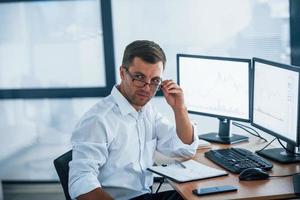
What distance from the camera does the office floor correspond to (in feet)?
12.7

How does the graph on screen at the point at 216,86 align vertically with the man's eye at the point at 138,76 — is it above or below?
below

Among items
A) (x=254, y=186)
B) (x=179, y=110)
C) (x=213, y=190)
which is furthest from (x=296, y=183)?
(x=179, y=110)

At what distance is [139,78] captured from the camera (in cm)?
228

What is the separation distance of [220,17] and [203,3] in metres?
0.15

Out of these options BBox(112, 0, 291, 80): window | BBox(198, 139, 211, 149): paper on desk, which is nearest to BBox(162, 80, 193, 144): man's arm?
BBox(198, 139, 211, 149): paper on desk

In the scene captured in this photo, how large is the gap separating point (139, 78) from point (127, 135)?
27 cm

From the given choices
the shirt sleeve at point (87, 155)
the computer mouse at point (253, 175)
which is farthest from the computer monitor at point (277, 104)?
the shirt sleeve at point (87, 155)

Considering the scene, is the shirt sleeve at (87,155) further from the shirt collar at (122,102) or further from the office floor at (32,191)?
the office floor at (32,191)

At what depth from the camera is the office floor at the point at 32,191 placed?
3859mm

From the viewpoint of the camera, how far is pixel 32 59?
12.5 feet

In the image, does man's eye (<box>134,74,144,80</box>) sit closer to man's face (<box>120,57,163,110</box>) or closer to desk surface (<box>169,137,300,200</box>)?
man's face (<box>120,57,163,110</box>)

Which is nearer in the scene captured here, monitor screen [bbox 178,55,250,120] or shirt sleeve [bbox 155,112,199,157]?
shirt sleeve [bbox 155,112,199,157]

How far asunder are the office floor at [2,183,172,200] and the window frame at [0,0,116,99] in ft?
2.26

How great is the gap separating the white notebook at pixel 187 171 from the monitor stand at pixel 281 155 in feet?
1.03
